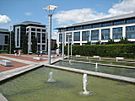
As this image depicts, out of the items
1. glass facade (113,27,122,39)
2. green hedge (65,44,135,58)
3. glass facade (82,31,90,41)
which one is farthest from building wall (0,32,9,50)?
green hedge (65,44,135,58)

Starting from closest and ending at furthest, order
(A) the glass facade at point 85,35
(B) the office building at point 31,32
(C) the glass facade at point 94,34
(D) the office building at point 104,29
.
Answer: (D) the office building at point 104,29 < (C) the glass facade at point 94,34 < (A) the glass facade at point 85,35 < (B) the office building at point 31,32

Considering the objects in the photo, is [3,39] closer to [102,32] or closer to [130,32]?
[102,32]

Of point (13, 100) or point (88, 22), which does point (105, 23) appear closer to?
point (88, 22)

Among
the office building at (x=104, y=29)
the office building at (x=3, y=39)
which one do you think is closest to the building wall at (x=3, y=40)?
the office building at (x=3, y=39)

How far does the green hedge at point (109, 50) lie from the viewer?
47.4m

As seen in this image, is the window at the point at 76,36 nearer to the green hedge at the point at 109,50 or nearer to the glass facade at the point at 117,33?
the glass facade at the point at 117,33

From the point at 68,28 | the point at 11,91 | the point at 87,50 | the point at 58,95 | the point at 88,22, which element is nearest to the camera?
the point at 58,95

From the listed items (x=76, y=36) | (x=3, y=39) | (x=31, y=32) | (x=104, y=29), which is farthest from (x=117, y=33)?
(x=3, y=39)

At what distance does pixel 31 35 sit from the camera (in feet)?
379

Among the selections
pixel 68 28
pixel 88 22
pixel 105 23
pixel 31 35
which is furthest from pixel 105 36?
pixel 31 35

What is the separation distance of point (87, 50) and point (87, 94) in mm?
50491

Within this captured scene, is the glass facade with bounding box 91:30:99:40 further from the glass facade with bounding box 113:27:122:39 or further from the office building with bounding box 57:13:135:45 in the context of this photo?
the glass facade with bounding box 113:27:122:39

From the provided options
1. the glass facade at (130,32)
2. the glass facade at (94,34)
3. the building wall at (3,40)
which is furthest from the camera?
the building wall at (3,40)

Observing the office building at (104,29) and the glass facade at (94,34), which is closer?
the office building at (104,29)
